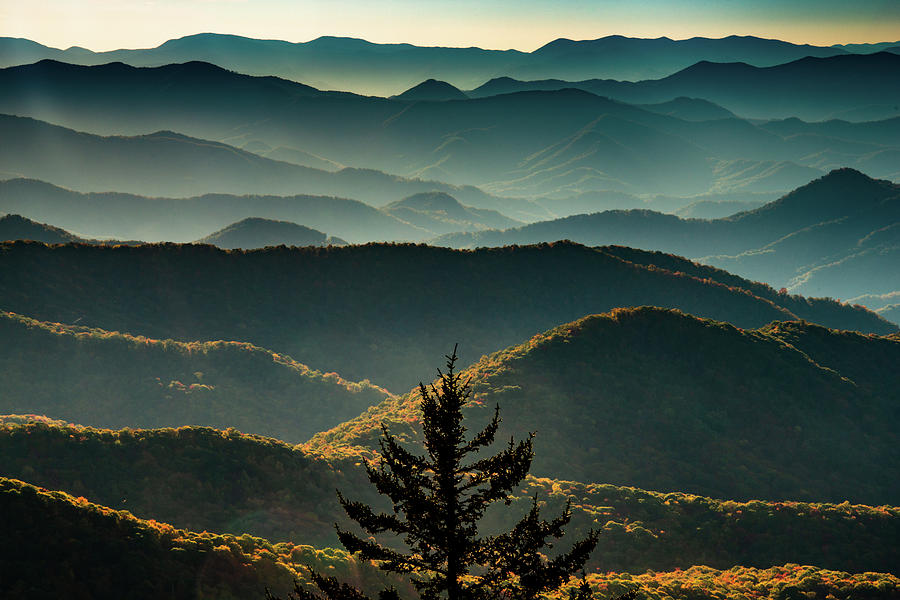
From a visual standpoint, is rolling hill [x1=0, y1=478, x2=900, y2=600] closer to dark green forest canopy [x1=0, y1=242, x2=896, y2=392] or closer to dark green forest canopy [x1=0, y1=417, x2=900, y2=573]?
dark green forest canopy [x1=0, y1=417, x2=900, y2=573]

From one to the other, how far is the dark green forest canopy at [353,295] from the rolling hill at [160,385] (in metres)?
13.8

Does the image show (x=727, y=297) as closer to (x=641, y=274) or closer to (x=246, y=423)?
(x=641, y=274)

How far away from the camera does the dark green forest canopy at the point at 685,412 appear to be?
2699 inches

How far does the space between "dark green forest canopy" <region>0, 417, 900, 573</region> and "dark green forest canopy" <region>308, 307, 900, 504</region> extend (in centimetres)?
889

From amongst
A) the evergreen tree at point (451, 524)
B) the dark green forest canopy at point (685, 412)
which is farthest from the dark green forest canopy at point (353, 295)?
the evergreen tree at point (451, 524)

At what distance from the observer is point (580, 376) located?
260 ft

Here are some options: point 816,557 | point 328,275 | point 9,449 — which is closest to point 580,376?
point 816,557

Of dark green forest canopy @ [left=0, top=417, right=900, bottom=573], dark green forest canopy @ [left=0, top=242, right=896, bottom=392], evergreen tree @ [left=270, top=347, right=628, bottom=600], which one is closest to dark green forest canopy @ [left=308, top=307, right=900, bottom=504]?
dark green forest canopy @ [left=0, top=417, right=900, bottom=573]

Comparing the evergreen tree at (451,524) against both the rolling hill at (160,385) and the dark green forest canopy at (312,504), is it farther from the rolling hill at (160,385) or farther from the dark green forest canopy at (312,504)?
the rolling hill at (160,385)

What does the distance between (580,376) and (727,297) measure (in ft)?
249

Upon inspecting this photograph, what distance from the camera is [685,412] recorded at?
76.4 metres

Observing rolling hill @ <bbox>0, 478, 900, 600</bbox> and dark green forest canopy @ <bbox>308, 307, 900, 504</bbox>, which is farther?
dark green forest canopy @ <bbox>308, 307, 900, 504</bbox>

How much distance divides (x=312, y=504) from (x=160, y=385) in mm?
55744

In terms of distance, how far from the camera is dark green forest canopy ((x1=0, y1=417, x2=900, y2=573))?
46281 millimetres
